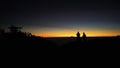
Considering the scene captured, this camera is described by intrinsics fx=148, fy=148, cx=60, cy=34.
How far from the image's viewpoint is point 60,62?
12766 mm

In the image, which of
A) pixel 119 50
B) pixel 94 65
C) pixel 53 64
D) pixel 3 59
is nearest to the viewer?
pixel 94 65

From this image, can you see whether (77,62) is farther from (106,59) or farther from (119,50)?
(119,50)

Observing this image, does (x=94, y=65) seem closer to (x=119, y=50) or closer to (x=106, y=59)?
(x=106, y=59)

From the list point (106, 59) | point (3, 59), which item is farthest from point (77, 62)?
point (3, 59)

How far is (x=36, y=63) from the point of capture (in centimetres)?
1248

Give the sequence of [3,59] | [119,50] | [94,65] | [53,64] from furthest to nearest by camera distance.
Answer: [119,50] → [3,59] → [53,64] → [94,65]

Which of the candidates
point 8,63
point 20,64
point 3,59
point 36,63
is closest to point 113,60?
point 36,63

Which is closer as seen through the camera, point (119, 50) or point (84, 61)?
point (84, 61)

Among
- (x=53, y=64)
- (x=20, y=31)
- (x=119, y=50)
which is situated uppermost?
(x=20, y=31)

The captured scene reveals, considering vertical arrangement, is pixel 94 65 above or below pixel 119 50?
below

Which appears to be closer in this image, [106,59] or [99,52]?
[106,59]

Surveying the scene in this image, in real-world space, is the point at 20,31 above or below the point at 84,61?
above

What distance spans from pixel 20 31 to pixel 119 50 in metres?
38.6

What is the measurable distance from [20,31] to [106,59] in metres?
A: 39.4
